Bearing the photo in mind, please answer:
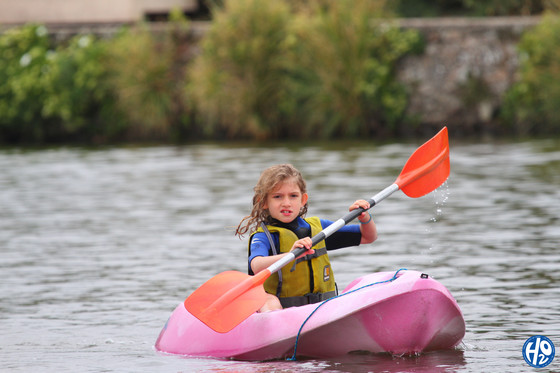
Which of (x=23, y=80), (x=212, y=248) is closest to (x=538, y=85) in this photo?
(x=23, y=80)

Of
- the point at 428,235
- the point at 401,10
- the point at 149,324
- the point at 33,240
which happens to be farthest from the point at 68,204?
the point at 401,10

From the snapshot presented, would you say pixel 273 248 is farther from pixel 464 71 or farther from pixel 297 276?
pixel 464 71

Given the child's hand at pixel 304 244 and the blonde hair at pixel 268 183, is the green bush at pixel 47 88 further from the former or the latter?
the child's hand at pixel 304 244

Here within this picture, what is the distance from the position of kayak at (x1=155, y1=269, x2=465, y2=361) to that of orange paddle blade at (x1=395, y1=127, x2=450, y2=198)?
93cm

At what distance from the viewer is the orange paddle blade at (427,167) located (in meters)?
6.02

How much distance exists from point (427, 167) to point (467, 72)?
13768 mm

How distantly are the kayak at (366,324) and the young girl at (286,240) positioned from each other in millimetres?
213

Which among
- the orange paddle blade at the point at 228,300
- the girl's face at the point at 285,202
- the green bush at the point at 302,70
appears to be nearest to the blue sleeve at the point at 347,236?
the girl's face at the point at 285,202

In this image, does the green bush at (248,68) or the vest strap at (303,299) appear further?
the green bush at (248,68)

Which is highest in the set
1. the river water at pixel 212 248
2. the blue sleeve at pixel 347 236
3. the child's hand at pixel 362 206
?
the child's hand at pixel 362 206

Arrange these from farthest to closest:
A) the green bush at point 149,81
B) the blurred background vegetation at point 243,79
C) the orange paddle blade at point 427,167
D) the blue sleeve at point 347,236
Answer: the green bush at point 149,81
the blurred background vegetation at point 243,79
the orange paddle blade at point 427,167
the blue sleeve at point 347,236

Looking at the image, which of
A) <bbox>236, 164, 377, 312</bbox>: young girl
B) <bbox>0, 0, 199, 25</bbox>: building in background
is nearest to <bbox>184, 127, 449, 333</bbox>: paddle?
<bbox>236, 164, 377, 312</bbox>: young girl

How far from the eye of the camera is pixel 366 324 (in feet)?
16.4

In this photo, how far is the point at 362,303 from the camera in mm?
4957
